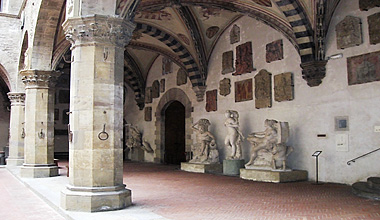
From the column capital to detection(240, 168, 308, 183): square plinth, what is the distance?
20.8 feet

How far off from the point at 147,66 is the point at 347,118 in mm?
11118

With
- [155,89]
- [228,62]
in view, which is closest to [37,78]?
[228,62]

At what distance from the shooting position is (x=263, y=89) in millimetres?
11539

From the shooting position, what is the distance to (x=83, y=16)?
20.2 ft

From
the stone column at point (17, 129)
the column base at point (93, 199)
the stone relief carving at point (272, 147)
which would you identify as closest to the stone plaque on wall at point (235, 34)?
the stone relief carving at point (272, 147)

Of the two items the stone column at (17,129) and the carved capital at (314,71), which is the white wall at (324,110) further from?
the stone column at (17,129)

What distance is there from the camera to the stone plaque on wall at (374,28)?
8586 millimetres

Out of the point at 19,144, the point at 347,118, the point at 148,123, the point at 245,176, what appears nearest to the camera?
the point at 347,118

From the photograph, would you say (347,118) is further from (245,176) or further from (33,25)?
(33,25)

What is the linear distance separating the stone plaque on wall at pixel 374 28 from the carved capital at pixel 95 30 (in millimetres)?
5754

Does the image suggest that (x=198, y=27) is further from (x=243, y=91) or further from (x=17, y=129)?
(x=17, y=129)

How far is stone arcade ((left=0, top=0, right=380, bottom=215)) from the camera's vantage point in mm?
6137

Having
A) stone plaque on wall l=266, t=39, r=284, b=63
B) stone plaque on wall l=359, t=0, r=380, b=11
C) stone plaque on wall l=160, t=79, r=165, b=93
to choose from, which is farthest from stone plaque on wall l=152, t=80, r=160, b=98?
stone plaque on wall l=359, t=0, r=380, b=11

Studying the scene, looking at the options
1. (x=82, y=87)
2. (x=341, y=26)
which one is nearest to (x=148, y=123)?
(x=341, y=26)
